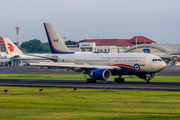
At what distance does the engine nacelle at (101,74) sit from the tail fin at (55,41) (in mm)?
11945

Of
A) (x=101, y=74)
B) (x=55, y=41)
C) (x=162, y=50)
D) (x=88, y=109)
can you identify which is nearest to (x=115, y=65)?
(x=101, y=74)

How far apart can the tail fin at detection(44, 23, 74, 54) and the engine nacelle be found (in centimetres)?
1194

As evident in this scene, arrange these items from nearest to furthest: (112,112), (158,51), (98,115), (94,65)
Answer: (98,115) → (112,112) → (94,65) → (158,51)

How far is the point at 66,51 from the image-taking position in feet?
195

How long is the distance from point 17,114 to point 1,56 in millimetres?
146749

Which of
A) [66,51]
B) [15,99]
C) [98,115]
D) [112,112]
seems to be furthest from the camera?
[66,51]

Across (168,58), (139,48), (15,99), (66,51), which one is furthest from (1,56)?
(15,99)

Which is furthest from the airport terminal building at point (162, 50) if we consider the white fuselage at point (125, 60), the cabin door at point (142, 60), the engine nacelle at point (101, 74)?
the engine nacelle at point (101, 74)

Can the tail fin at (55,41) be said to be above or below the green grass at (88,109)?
above

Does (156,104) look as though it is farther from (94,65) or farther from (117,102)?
(94,65)

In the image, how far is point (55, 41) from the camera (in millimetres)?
60031

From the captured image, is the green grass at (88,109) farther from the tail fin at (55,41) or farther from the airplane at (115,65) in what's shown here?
the tail fin at (55,41)

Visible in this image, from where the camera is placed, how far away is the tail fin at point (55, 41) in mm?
59750

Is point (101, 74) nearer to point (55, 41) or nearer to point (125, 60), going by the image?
point (125, 60)
